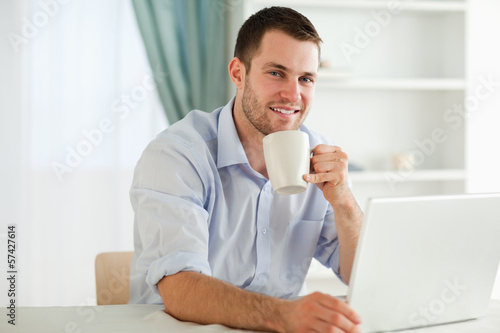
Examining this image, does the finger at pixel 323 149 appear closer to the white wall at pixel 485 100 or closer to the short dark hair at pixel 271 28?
the short dark hair at pixel 271 28

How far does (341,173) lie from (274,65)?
0.35 m

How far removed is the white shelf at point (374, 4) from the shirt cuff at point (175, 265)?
6.16 ft

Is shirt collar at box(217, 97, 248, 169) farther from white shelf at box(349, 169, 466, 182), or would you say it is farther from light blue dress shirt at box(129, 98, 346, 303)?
white shelf at box(349, 169, 466, 182)

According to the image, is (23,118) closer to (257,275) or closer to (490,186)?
(257,275)

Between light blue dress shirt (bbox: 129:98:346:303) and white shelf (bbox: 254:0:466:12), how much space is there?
1.35 meters

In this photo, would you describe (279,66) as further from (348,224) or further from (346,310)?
(346,310)

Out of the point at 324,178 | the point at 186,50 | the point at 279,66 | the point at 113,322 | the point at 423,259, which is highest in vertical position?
the point at 186,50

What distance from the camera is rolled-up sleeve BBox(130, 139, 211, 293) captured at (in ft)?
3.76

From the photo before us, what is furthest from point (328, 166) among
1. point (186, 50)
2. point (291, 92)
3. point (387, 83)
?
point (186, 50)

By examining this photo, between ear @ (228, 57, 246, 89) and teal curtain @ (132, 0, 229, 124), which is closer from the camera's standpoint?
ear @ (228, 57, 246, 89)

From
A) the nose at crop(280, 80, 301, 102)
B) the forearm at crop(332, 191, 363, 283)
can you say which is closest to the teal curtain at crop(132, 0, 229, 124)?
the nose at crop(280, 80, 301, 102)

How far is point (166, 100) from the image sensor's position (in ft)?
9.88

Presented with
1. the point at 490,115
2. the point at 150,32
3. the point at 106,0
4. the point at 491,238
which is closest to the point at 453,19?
the point at 490,115

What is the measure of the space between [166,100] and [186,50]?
0.31 meters
